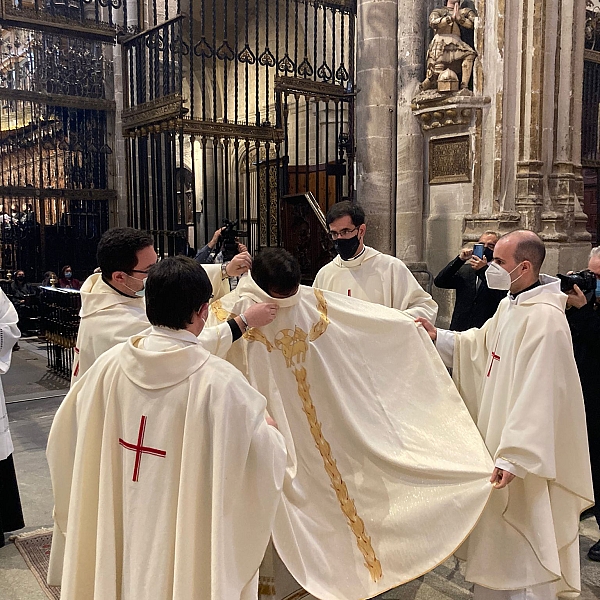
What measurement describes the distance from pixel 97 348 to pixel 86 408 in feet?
2.86

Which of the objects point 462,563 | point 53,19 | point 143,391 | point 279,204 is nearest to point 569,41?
point 279,204

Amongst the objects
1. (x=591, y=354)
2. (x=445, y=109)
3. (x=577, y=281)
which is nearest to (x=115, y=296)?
(x=577, y=281)

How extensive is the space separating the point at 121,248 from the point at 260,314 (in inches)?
28.4

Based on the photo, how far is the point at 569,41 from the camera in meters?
7.69

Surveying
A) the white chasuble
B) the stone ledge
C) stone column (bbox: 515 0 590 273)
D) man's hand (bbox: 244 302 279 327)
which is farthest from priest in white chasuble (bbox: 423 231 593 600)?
the stone ledge

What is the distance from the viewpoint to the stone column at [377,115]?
28.7ft

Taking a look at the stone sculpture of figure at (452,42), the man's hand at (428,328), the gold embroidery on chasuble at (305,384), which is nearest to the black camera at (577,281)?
the man's hand at (428,328)

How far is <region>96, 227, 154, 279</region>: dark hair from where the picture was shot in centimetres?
305

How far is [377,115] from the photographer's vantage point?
888cm

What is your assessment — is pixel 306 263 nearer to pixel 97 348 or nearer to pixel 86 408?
pixel 97 348

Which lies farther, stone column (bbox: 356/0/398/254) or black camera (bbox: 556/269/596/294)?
stone column (bbox: 356/0/398/254)

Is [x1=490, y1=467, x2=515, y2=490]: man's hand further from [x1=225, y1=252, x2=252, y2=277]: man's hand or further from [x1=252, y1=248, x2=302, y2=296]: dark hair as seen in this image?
[x1=225, y1=252, x2=252, y2=277]: man's hand

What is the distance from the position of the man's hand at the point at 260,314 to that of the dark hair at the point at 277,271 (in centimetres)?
11

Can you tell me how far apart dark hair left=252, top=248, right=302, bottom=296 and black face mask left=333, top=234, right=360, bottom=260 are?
5.26 feet
